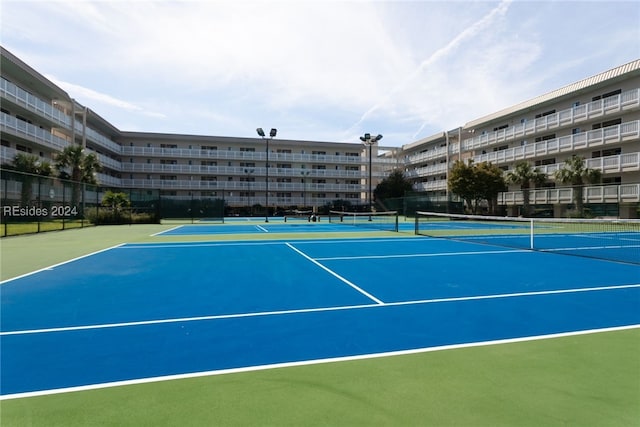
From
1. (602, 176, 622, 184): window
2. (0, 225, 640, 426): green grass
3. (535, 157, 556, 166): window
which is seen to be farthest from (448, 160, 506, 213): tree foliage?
(0, 225, 640, 426): green grass

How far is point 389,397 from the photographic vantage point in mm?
3154

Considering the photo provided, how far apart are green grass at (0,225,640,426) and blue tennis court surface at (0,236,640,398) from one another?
34 cm

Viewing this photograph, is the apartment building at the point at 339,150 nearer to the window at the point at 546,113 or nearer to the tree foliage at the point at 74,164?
the window at the point at 546,113

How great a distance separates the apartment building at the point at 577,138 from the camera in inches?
1355

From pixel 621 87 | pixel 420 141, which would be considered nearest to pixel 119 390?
pixel 621 87

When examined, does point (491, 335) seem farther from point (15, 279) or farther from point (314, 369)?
point (15, 279)

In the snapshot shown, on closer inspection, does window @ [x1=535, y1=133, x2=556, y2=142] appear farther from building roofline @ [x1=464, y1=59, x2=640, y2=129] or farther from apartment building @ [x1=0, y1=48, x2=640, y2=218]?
building roofline @ [x1=464, y1=59, x2=640, y2=129]

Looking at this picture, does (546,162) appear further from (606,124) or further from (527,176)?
(606,124)

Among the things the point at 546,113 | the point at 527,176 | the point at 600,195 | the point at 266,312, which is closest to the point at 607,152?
the point at 527,176

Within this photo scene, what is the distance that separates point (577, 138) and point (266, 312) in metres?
46.1

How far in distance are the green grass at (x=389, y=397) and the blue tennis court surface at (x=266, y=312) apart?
336 mm

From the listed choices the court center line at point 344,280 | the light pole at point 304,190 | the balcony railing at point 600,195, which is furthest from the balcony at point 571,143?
the court center line at point 344,280

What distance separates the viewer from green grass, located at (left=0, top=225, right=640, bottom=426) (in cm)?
283

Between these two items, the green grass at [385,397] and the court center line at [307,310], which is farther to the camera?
the court center line at [307,310]
